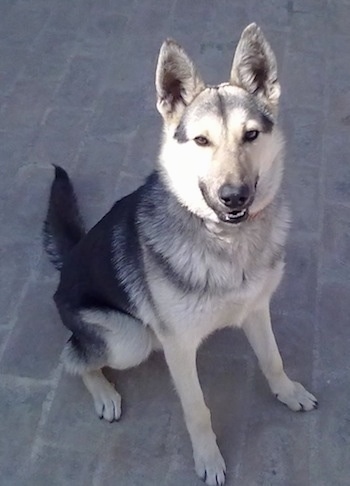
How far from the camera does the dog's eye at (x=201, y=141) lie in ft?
9.31

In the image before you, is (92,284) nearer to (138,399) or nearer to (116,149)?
(138,399)

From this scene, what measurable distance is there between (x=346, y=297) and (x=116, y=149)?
174 centimetres

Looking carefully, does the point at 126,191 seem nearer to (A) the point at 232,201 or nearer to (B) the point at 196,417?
(B) the point at 196,417

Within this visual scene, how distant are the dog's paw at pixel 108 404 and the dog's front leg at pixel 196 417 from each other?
15.1 inches

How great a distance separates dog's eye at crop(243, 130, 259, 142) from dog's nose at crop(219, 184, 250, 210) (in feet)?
0.70

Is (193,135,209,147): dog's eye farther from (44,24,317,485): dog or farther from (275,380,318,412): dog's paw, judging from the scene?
(275,380,318,412): dog's paw

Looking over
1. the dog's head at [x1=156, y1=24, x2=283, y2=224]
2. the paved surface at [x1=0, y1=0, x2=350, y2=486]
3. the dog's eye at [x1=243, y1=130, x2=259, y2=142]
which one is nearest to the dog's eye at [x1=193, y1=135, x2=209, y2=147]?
the dog's head at [x1=156, y1=24, x2=283, y2=224]

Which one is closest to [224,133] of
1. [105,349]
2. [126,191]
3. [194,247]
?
[194,247]

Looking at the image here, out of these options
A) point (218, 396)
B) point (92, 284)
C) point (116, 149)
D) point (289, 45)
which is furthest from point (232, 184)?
point (289, 45)

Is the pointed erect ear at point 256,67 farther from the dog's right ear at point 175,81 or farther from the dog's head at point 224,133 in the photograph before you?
the dog's right ear at point 175,81

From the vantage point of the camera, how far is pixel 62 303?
11.3ft

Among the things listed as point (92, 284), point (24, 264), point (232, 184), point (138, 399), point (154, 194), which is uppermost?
point (232, 184)

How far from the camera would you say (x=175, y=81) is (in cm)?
292

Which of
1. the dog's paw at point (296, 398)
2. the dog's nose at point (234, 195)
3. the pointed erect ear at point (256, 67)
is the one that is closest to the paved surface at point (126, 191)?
the dog's paw at point (296, 398)
